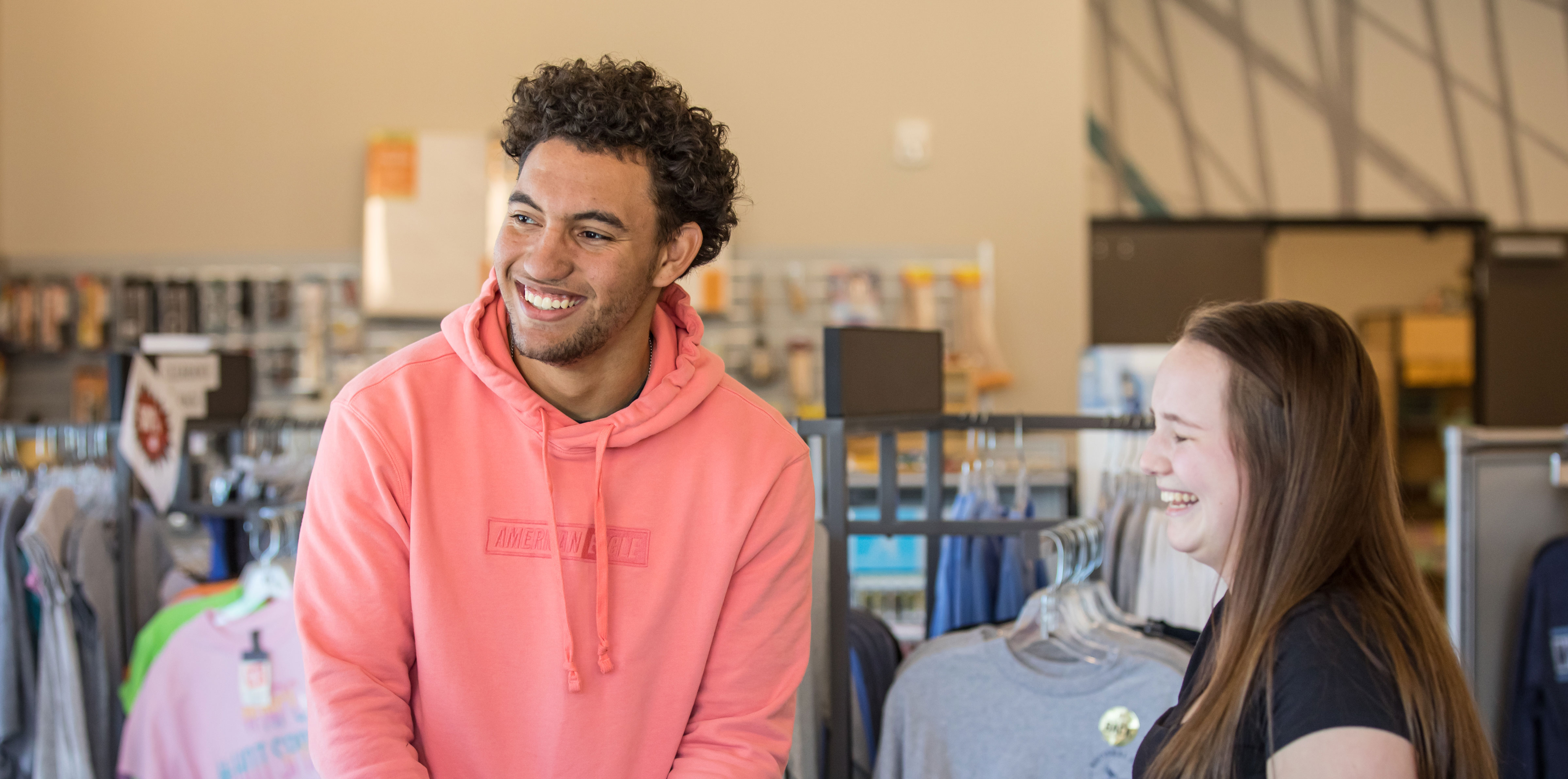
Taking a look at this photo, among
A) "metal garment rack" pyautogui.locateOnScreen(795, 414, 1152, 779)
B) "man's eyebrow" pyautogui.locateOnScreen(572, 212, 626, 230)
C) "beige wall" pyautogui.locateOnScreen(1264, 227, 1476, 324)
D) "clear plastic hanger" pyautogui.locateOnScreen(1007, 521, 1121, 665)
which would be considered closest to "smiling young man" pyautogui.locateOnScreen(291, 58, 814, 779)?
"man's eyebrow" pyautogui.locateOnScreen(572, 212, 626, 230)

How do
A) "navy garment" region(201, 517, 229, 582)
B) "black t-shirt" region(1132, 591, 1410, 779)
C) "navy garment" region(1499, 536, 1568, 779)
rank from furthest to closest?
"navy garment" region(201, 517, 229, 582), "navy garment" region(1499, 536, 1568, 779), "black t-shirt" region(1132, 591, 1410, 779)

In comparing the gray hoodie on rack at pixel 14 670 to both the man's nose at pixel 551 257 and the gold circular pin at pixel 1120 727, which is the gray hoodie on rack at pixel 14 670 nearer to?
the man's nose at pixel 551 257

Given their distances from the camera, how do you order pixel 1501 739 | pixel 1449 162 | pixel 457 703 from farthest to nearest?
pixel 1449 162
pixel 1501 739
pixel 457 703

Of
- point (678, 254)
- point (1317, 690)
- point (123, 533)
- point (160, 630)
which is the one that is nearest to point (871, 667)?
point (678, 254)

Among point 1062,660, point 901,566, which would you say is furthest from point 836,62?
point 1062,660

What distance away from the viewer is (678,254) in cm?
147

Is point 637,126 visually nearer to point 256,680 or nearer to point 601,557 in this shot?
point 601,557

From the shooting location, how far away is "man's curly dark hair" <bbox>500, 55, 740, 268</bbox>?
1354 millimetres

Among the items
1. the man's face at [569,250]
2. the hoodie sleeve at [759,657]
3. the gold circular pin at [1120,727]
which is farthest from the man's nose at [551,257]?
the gold circular pin at [1120,727]

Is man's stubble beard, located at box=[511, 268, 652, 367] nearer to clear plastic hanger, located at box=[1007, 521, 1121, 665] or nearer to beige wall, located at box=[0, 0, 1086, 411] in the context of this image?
clear plastic hanger, located at box=[1007, 521, 1121, 665]

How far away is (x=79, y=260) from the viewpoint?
5.55 m

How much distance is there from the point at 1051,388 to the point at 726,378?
4.21 metres

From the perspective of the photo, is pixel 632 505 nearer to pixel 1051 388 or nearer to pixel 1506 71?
pixel 1051 388

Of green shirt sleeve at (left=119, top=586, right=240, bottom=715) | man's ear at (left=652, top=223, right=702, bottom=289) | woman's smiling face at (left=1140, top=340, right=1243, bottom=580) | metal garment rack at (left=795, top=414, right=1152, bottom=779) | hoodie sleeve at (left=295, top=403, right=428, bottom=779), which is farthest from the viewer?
green shirt sleeve at (left=119, top=586, right=240, bottom=715)
